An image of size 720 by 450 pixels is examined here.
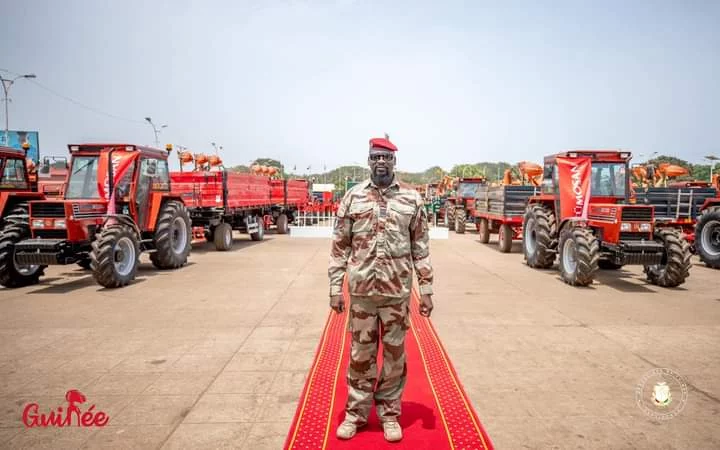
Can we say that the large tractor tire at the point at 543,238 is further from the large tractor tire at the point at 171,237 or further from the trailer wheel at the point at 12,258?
the trailer wheel at the point at 12,258

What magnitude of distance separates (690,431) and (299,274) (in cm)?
704

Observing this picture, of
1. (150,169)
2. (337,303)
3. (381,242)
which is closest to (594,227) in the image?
(381,242)

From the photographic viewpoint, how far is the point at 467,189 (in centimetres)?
1944

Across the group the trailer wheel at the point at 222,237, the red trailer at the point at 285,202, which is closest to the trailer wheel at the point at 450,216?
the red trailer at the point at 285,202

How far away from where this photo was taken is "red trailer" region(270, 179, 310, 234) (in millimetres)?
19000

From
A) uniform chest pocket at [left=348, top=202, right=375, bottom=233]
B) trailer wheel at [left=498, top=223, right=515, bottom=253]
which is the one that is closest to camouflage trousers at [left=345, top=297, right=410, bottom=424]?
uniform chest pocket at [left=348, top=202, right=375, bottom=233]

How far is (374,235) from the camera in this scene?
3035 mm

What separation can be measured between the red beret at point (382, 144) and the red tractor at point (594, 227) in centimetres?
578

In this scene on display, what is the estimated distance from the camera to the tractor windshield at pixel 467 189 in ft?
63.4

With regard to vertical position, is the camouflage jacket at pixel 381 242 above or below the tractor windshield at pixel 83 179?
below

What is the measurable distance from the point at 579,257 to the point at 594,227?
124 centimetres

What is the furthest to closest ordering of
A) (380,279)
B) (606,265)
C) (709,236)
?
(709,236), (606,265), (380,279)

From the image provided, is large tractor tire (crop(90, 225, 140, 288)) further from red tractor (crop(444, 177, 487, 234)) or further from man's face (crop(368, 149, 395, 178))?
red tractor (crop(444, 177, 487, 234))

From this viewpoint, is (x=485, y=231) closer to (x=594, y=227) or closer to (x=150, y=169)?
(x=594, y=227)
